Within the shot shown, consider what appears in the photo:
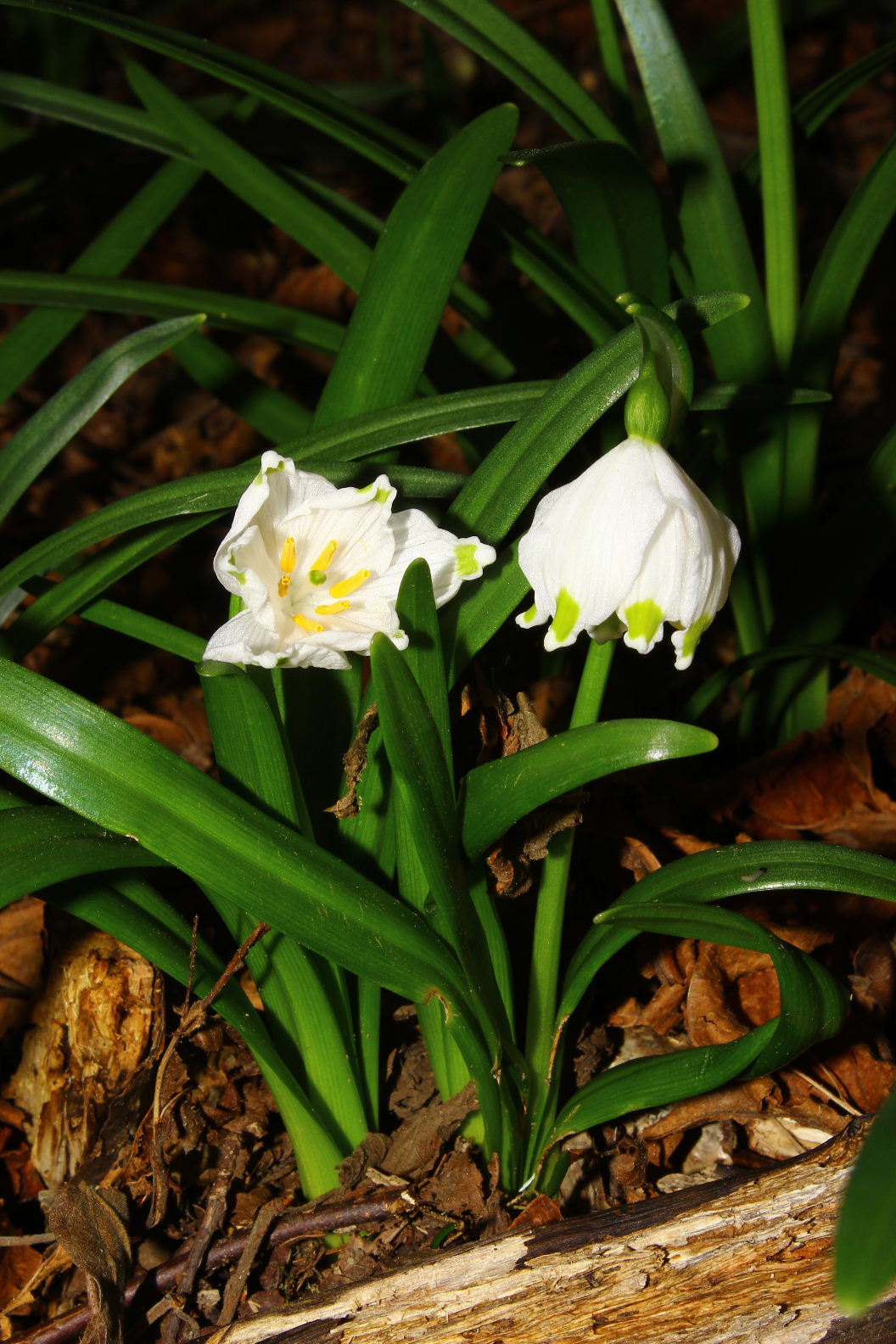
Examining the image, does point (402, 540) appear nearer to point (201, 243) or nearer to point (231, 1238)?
point (231, 1238)

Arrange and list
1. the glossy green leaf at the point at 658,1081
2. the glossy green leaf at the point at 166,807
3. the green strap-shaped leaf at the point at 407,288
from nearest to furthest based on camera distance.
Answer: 1. the glossy green leaf at the point at 166,807
2. the glossy green leaf at the point at 658,1081
3. the green strap-shaped leaf at the point at 407,288

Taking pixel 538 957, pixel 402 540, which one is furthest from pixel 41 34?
pixel 538 957

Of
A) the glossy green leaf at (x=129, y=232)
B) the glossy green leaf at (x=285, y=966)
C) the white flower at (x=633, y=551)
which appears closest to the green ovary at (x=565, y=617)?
the white flower at (x=633, y=551)

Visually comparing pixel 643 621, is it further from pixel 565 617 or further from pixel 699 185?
pixel 699 185

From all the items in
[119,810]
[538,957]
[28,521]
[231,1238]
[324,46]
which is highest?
[324,46]

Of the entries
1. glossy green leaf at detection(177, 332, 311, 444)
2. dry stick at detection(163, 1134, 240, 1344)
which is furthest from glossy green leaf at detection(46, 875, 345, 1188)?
glossy green leaf at detection(177, 332, 311, 444)

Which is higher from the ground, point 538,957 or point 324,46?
point 324,46

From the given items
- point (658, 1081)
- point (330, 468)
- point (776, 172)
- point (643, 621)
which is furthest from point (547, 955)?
point (776, 172)

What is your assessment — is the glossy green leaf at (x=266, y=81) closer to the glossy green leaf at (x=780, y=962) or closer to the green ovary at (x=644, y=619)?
the green ovary at (x=644, y=619)
